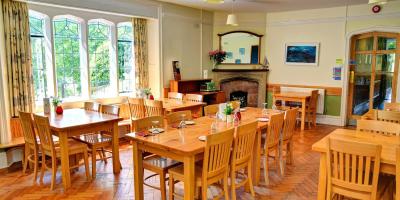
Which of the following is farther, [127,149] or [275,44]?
[275,44]

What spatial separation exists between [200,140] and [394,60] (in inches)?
225

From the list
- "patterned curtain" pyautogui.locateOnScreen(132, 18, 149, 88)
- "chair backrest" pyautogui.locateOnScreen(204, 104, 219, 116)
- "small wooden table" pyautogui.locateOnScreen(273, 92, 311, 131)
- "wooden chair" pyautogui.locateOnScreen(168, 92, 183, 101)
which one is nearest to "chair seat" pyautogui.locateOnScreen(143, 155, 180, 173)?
"chair backrest" pyautogui.locateOnScreen(204, 104, 219, 116)

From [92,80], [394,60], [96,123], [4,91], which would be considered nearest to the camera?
[96,123]

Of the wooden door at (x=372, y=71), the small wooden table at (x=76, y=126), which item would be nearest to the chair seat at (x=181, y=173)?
the small wooden table at (x=76, y=126)

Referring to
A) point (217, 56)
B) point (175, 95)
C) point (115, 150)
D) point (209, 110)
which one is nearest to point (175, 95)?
point (175, 95)

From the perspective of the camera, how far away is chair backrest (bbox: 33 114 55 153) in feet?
11.8

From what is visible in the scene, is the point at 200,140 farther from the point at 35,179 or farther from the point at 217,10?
the point at 217,10

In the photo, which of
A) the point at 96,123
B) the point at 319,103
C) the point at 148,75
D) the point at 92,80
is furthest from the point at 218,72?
the point at 96,123

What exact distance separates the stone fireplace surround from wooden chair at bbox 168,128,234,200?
5.23 metres

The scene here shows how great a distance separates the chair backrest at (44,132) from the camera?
3604 millimetres

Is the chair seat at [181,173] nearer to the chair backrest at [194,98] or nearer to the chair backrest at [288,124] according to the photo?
the chair backrest at [288,124]

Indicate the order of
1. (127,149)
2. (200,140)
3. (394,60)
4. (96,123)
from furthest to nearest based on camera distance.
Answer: (394,60)
(127,149)
(96,123)
(200,140)

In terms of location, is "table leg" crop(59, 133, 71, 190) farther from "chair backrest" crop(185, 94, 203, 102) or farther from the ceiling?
the ceiling

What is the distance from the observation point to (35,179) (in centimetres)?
396
